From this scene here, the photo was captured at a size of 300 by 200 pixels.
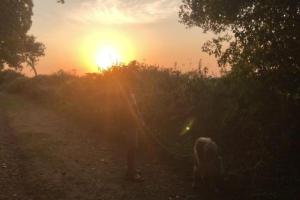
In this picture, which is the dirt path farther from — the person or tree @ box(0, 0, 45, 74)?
tree @ box(0, 0, 45, 74)

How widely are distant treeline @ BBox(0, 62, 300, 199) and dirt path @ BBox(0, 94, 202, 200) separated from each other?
112cm

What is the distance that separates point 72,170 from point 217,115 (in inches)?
179

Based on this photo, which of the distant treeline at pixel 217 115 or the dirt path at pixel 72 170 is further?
the dirt path at pixel 72 170

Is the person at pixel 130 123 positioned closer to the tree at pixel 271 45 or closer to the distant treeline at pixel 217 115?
the distant treeline at pixel 217 115

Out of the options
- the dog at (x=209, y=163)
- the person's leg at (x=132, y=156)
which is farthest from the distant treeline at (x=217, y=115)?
the dog at (x=209, y=163)

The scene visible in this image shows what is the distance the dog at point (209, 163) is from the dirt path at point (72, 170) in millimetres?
550

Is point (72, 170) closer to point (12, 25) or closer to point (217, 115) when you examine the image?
point (217, 115)

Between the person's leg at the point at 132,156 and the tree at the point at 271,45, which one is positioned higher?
the tree at the point at 271,45

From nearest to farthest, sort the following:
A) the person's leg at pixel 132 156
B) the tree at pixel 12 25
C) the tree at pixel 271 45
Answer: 1. the tree at pixel 271 45
2. the person's leg at pixel 132 156
3. the tree at pixel 12 25

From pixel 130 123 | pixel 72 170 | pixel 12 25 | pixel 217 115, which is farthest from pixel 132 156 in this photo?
pixel 12 25

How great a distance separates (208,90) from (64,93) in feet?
37.3

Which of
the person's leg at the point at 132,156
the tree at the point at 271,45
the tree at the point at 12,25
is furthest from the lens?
the tree at the point at 12,25

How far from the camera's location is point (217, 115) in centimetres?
1295

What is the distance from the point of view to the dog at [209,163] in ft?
32.6
